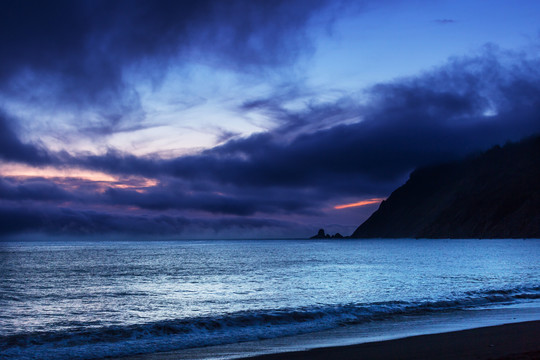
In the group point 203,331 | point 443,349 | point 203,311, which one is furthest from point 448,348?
point 203,311

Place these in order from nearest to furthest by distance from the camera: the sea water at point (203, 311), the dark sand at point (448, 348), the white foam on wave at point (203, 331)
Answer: the dark sand at point (448, 348) → the white foam on wave at point (203, 331) → the sea water at point (203, 311)

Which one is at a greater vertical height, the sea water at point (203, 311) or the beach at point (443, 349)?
the beach at point (443, 349)

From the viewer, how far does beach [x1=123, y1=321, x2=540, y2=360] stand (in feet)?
43.6

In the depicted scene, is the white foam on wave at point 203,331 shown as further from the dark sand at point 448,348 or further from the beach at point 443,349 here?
the dark sand at point 448,348

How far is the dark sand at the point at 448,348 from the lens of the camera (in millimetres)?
13297

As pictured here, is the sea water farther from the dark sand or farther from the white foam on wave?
the dark sand

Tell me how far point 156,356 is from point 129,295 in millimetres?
21190

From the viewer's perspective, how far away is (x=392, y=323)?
71.2 feet

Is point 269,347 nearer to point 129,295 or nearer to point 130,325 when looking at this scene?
point 130,325

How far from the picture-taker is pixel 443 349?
14336 millimetres

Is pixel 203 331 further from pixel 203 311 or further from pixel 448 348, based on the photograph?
pixel 448 348

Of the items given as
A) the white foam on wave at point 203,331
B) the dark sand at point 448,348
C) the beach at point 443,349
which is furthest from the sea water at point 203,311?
the dark sand at point 448,348

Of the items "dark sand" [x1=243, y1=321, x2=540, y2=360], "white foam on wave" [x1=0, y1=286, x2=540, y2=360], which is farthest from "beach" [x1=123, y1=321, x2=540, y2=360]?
"white foam on wave" [x1=0, y1=286, x2=540, y2=360]

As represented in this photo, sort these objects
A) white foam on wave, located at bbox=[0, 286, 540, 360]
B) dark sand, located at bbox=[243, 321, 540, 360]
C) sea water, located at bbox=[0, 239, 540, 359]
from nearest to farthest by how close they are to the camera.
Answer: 1. dark sand, located at bbox=[243, 321, 540, 360]
2. white foam on wave, located at bbox=[0, 286, 540, 360]
3. sea water, located at bbox=[0, 239, 540, 359]
